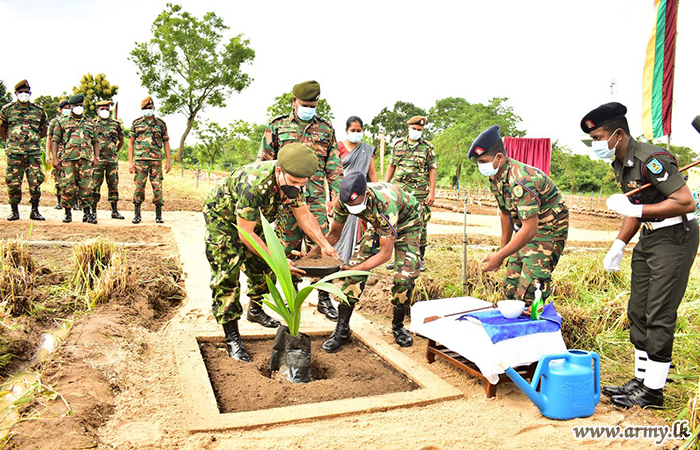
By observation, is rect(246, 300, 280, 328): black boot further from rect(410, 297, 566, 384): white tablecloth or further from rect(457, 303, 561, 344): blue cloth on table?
rect(457, 303, 561, 344): blue cloth on table

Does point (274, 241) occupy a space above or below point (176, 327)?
above

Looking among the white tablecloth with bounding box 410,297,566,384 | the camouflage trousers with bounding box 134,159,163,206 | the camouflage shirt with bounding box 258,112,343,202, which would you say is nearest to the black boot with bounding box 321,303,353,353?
the white tablecloth with bounding box 410,297,566,384

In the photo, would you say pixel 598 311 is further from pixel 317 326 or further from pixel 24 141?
pixel 24 141

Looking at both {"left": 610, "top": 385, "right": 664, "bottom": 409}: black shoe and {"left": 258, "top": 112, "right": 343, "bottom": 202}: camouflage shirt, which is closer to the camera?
{"left": 610, "top": 385, "right": 664, "bottom": 409}: black shoe

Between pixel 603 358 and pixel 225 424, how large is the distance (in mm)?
3147

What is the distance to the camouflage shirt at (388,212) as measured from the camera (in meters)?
3.95

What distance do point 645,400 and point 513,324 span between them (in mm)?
978

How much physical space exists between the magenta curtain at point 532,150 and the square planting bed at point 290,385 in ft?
37.4

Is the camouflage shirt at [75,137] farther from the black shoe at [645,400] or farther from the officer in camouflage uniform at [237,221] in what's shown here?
the black shoe at [645,400]

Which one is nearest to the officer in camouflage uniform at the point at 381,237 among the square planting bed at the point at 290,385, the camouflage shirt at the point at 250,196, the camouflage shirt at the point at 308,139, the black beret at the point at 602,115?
the square planting bed at the point at 290,385

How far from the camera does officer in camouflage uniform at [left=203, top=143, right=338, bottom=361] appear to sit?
3424 millimetres

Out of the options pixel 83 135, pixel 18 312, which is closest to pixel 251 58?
pixel 83 135

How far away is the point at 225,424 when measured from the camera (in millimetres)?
2668

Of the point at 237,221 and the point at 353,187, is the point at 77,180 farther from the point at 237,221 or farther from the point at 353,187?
the point at 353,187
